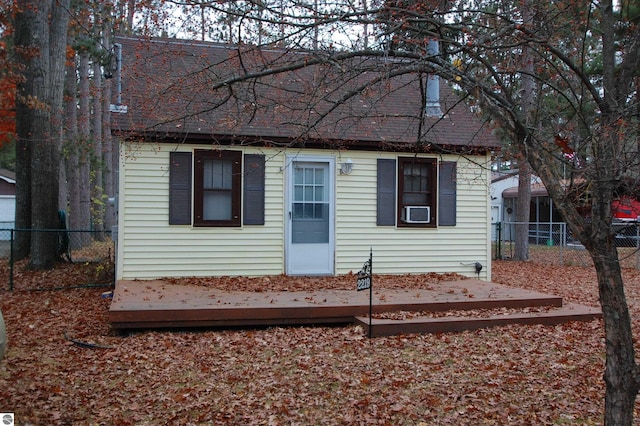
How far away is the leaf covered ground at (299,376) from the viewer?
187 inches

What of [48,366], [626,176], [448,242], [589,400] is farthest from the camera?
[448,242]

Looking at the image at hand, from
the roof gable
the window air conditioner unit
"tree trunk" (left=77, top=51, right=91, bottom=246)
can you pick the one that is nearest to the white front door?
the roof gable

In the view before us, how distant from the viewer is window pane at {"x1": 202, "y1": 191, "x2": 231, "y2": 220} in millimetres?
9969

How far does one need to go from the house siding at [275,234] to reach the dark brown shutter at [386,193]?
0.36 feet

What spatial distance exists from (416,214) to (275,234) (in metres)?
2.75

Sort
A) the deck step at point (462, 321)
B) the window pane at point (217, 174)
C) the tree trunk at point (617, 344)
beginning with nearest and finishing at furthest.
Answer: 1. the tree trunk at point (617, 344)
2. the deck step at point (462, 321)
3. the window pane at point (217, 174)

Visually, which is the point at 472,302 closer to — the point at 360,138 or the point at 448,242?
the point at 448,242

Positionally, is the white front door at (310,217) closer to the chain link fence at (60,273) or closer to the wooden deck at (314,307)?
the wooden deck at (314,307)

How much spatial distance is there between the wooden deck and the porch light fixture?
258cm

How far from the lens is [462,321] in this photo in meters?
7.39

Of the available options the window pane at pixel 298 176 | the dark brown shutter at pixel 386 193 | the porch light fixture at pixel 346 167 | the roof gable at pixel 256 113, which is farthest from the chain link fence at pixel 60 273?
the dark brown shutter at pixel 386 193

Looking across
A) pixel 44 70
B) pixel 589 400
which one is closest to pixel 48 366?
pixel 589 400

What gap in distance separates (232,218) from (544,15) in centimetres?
631

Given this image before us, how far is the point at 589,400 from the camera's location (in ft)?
16.5
